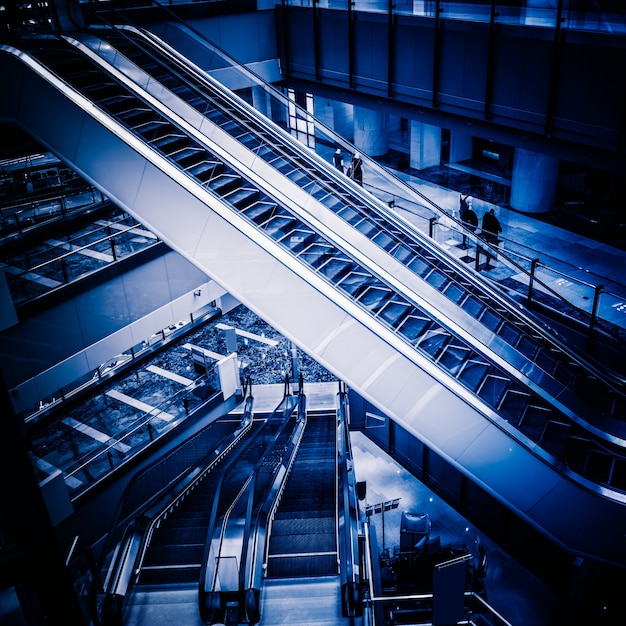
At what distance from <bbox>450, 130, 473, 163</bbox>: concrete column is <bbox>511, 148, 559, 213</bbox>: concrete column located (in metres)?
6.15

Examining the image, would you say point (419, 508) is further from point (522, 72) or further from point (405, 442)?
point (522, 72)

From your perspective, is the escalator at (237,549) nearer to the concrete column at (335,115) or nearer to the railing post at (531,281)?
the railing post at (531,281)

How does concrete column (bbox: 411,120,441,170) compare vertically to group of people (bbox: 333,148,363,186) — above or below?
below

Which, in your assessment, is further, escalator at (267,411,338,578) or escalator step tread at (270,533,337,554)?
escalator step tread at (270,533,337,554)

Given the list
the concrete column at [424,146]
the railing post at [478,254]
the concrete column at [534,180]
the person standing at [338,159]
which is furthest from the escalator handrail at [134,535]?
the concrete column at [424,146]

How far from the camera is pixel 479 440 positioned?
9.11m

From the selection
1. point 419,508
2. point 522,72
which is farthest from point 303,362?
point 522,72

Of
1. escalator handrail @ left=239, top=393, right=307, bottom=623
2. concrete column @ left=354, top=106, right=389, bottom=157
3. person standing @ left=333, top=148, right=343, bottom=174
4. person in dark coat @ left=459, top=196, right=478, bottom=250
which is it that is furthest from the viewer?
concrete column @ left=354, top=106, right=389, bottom=157

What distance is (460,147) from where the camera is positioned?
24.2m

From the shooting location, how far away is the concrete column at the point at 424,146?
74.3 feet

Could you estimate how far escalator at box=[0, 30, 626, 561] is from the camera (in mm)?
8875

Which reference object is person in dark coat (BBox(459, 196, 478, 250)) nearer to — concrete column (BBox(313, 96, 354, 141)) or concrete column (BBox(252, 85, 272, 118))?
concrete column (BBox(252, 85, 272, 118))

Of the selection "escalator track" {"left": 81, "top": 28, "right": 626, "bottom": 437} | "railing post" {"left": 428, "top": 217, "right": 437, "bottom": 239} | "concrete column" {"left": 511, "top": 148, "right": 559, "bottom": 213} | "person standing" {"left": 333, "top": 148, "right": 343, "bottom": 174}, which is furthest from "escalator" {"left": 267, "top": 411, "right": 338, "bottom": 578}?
"concrete column" {"left": 511, "top": 148, "right": 559, "bottom": 213}

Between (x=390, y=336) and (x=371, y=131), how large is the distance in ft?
60.5
